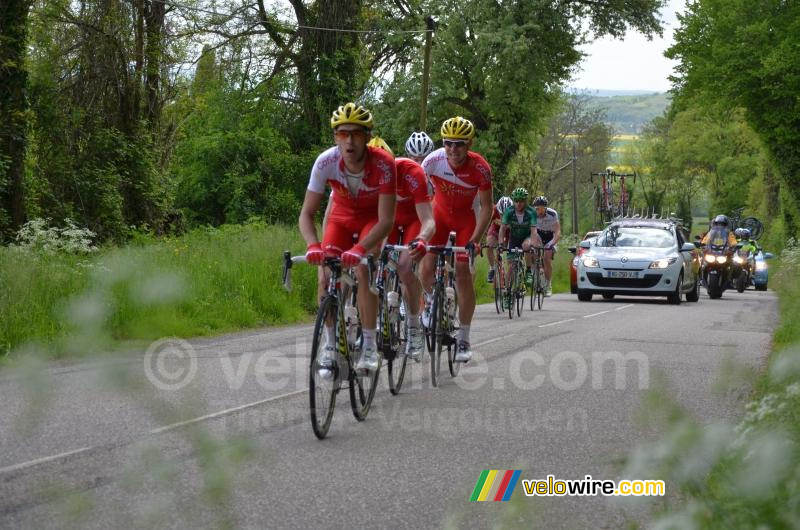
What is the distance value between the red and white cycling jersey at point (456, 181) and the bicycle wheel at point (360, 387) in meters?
2.65

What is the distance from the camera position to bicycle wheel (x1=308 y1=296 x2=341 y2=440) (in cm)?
659

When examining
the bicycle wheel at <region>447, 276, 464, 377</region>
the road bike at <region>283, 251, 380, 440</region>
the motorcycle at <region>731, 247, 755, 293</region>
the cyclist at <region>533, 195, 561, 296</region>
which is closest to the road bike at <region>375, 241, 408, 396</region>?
the road bike at <region>283, 251, 380, 440</region>

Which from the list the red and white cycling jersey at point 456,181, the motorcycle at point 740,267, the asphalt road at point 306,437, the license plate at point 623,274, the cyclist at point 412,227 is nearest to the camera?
the asphalt road at point 306,437

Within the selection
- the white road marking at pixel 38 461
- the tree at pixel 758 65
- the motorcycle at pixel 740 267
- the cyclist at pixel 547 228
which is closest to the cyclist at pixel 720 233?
the motorcycle at pixel 740 267

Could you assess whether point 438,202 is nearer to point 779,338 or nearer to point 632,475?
point 779,338

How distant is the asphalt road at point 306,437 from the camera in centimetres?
475

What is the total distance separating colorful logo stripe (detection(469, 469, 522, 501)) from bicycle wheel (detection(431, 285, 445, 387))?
3402 millimetres

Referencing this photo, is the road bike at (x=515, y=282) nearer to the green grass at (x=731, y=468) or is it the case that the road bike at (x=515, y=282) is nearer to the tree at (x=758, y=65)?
the green grass at (x=731, y=468)

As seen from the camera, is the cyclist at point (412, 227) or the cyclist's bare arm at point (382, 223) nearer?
the cyclist's bare arm at point (382, 223)

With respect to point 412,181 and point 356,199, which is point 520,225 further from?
point 356,199

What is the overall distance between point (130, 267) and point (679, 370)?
7194 millimetres

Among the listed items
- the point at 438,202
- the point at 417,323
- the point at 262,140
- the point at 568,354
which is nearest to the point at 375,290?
the point at 417,323

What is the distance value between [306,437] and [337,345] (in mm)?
584

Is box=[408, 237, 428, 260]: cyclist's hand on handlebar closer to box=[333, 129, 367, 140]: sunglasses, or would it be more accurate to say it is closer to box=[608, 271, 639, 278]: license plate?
box=[333, 129, 367, 140]: sunglasses
